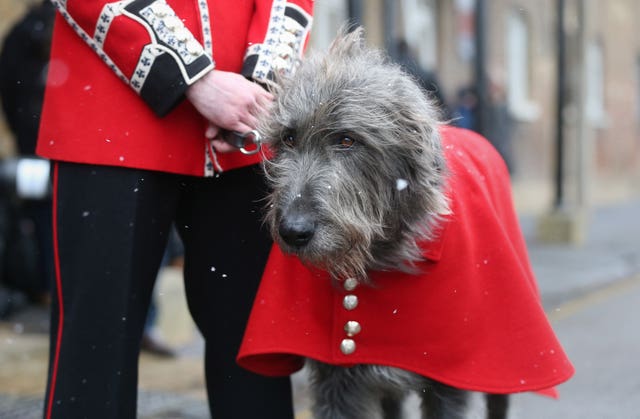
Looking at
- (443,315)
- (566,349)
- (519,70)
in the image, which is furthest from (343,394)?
(519,70)

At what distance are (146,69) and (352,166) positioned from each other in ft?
2.18

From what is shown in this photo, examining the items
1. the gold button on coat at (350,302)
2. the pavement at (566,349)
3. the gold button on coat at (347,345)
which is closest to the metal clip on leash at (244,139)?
the gold button on coat at (350,302)

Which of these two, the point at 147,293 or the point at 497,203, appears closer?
the point at 147,293

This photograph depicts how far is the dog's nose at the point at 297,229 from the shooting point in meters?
2.36

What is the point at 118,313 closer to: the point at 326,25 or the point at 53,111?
the point at 53,111

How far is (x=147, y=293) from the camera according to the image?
Answer: 280 centimetres

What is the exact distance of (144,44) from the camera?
2576 mm

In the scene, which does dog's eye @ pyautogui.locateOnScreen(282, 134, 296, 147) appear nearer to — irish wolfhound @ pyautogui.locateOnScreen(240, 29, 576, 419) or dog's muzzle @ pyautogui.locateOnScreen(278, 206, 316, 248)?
irish wolfhound @ pyautogui.locateOnScreen(240, 29, 576, 419)

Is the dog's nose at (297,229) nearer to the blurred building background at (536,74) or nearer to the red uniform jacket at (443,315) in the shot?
the red uniform jacket at (443,315)

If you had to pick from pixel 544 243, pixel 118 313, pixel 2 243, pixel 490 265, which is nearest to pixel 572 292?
pixel 544 243

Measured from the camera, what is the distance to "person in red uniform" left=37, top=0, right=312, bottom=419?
259cm

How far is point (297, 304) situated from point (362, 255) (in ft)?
1.46

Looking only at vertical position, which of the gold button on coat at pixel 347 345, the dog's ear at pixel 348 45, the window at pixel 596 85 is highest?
the dog's ear at pixel 348 45

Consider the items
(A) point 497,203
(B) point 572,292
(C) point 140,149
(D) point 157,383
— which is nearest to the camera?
(C) point 140,149
